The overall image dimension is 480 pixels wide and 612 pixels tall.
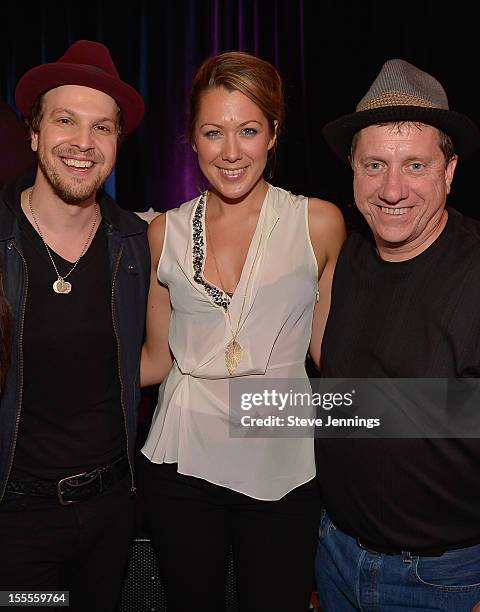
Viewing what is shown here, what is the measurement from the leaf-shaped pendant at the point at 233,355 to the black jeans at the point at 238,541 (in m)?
0.33

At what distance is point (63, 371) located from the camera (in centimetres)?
190

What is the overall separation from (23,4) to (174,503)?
652 cm

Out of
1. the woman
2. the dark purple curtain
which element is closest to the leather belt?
the woman

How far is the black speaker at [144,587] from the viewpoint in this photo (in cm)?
240

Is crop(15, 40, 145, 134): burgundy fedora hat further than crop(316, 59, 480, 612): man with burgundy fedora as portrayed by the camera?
Yes

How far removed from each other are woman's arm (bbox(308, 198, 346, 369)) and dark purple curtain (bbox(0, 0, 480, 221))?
396 centimetres

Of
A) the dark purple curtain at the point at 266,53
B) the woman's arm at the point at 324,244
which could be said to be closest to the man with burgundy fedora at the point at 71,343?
the woman's arm at the point at 324,244

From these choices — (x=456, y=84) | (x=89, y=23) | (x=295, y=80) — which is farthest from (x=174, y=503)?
(x=89, y=23)

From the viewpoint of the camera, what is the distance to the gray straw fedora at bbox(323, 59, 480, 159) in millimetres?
1655

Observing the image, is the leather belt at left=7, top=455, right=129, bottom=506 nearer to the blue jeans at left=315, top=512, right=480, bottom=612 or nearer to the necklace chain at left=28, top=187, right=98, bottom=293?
the necklace chain at left=28, top=187, right=98, bottom=293

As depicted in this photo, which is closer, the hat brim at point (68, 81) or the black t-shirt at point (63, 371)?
the black t-shirt at point (63, 371)

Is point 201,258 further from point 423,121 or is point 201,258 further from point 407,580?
point 407,580

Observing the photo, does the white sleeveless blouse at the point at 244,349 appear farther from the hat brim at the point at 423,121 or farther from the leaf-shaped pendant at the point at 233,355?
the hat brim at the point at 423,121

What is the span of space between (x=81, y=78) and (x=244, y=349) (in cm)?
91
